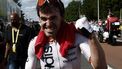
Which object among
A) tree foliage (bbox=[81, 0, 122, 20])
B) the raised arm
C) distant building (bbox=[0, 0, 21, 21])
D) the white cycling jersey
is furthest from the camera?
tree foliage (bbox=[81, 0, 122, 20])

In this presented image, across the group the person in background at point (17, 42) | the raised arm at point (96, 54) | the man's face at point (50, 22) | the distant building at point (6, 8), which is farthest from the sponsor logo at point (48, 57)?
the distant building at point (6, 8)

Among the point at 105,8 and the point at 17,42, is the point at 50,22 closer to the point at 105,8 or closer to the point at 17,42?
the point at 17,42

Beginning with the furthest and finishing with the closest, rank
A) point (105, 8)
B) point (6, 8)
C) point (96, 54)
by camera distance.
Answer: point (105, 8) < point (6, 8) < point (96, 54)

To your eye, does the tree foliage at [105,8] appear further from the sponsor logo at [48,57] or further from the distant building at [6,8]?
the sponsor logo at [48,57]

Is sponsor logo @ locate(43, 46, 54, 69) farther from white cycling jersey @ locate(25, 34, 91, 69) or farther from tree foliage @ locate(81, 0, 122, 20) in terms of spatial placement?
tree foliage @ locate(81, 0, 122, 20)

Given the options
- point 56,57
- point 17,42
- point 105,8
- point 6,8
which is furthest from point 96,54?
point 105,8

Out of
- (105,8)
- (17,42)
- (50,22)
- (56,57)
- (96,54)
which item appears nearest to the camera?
(96,54)

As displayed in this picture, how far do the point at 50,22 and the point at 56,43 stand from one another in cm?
24

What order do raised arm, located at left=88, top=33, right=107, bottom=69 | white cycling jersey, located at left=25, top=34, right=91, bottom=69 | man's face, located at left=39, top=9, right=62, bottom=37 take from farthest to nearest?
white cycling jersey, located at left=25, top=34, right=91, bottom=69 < man's face, located at left=39, top=9, right=62, bottom=37 < raised arm, located at left=88, top=33, right=107, bottom=69

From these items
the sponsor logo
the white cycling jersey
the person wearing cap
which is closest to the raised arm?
the person wearing cap

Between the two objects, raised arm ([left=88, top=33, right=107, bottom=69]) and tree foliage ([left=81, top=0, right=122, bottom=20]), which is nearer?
raised arm ([left=88, top=33, right=107, bottom=69])

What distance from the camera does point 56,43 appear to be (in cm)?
370

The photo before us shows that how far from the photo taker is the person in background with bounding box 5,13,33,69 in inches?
362

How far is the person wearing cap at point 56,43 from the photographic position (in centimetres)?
A: 355
